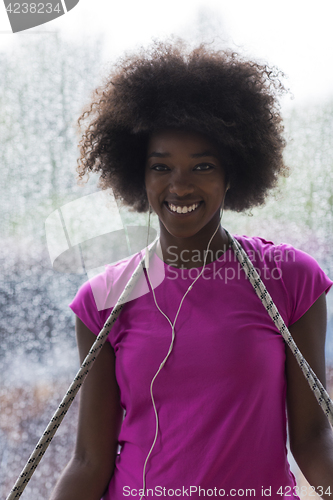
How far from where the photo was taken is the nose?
0.72 metres

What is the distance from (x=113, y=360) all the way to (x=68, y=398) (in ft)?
0.34

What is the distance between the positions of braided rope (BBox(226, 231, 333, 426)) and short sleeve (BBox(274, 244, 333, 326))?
0.06 metres

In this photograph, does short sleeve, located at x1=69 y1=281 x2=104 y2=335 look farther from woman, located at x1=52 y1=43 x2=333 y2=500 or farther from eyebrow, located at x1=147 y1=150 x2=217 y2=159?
eyebrow, located at x1=147 y1=150 x2=217 y2=159

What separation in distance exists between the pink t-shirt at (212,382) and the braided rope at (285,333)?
3 cm

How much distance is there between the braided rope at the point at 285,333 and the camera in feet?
2.13

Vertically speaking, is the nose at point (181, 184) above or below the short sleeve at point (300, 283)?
above

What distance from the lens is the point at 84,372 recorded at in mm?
739

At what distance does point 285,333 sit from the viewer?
2.22ft

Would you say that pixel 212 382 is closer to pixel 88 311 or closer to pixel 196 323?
pixel 196 323

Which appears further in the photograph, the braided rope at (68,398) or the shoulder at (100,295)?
the shoulder at (100,295)

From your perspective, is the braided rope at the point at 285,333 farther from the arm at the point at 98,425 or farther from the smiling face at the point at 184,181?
the arm at the point at 98,425

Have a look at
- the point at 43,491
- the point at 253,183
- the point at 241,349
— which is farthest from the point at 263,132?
the point at 43,491

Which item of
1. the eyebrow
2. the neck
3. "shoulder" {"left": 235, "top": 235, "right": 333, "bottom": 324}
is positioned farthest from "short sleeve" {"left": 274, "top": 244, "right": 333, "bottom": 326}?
the eyebrow

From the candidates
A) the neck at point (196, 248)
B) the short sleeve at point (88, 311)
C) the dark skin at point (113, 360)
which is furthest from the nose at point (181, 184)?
the short sleeve at point (88, 311)
